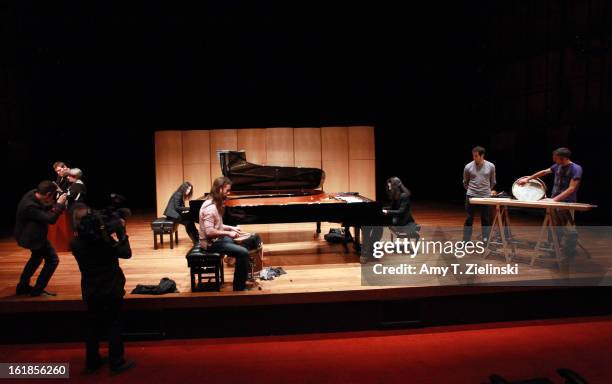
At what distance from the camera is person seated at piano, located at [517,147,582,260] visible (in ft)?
17.7

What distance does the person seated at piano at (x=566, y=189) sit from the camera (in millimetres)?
5406

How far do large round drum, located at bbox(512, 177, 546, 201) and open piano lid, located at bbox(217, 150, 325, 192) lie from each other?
8.60 feet

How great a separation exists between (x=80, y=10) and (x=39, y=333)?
26.0 ft

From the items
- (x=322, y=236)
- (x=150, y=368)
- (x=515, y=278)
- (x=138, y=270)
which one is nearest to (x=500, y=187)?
(x=322, y=236)

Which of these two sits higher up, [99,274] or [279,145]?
[279,145]

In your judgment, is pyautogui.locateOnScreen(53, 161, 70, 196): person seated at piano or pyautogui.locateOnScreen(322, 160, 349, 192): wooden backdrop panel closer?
pyautogui.locateOnScreen(53, 161, 70, 196): person seated at piano

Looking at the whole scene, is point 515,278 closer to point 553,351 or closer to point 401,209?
point 553,351

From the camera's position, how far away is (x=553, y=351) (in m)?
4.30

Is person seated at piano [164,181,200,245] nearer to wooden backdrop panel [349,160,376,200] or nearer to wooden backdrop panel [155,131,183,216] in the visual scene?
wooden backdrop panel [155,131,183,216]

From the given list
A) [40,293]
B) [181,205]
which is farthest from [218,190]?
[181,205]

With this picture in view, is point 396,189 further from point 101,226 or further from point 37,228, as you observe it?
point 37,228

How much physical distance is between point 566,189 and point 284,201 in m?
3.45

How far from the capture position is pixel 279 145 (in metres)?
9.18

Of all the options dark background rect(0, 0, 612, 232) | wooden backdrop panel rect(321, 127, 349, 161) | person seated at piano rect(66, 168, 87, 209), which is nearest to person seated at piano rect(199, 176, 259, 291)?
person seated at piano rect(66, 168, 87, 209)
